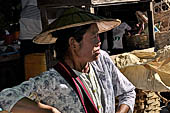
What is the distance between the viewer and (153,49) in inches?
140

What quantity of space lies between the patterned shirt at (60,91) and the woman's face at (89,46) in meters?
0.15

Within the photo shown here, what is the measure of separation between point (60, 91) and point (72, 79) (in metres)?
0.11

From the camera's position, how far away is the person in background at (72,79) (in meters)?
1.60

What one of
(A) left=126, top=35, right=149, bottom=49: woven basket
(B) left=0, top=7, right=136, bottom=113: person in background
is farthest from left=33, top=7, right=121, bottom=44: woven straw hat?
(A) left=126, top=35, right=149, bottom=49: woven basket

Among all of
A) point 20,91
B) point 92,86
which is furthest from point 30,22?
point 20,91

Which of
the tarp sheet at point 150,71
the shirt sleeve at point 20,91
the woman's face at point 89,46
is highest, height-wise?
the woman's face at point 89,46

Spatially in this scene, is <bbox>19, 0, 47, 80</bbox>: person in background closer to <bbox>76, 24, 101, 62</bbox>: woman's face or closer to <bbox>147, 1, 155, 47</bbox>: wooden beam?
<bbox>147, 1, 155, 47</bbox>: wooden beam

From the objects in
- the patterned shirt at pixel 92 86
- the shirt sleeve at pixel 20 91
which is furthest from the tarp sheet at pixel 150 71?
the shirt sleeve at pixel 20 91

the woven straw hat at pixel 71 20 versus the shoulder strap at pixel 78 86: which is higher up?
the woven straw hat at pixel 71 20

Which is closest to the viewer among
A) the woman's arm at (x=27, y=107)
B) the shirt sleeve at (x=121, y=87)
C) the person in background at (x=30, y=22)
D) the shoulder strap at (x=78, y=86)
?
the woman's arm at (x=27, y=107)

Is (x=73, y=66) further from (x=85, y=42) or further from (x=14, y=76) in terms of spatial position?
(x=14, y=76)

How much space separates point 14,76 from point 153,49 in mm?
2464

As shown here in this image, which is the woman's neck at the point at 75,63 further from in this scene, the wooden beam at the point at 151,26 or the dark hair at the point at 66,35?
the wooden beam at the point at 151,26

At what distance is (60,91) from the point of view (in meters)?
1.71
